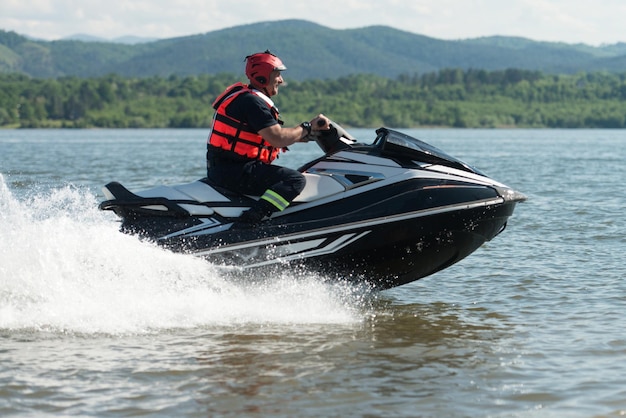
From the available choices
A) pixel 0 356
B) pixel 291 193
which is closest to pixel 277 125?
pixel 291 193

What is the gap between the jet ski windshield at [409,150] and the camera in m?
6.81

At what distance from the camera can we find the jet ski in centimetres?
662

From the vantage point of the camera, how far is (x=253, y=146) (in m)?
6.61

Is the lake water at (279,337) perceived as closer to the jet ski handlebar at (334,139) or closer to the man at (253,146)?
the man at (253,146)

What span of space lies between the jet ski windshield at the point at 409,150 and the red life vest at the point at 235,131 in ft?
2.63

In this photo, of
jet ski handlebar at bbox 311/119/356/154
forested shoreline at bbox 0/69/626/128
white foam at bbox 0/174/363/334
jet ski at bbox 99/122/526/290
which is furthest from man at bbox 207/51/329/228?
forested shoreline at bbox 0/69/626/128

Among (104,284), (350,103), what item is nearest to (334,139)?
(104,284)

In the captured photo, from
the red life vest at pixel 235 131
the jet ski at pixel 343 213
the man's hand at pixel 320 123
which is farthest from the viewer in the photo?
the man's hand at pixel 320 123

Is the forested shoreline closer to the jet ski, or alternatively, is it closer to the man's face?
the jet ski

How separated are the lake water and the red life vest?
0.82 meters

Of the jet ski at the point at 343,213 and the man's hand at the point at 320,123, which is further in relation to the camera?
the man's hand at the point at 320,123

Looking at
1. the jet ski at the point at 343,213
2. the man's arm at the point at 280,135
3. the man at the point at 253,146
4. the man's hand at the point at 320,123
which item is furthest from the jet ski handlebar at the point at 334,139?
the man's arm at the point at 280,135

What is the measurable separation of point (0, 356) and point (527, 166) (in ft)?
81.1

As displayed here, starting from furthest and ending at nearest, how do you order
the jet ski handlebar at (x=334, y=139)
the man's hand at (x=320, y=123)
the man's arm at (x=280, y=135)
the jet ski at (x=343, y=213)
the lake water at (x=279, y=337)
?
the jet ski handlebar at (x=334, y=139), the man's hand at (x=320, y=123), the jet ski at (x=343, y=213), the man's arm at (x=280, y=135), the lake water at (x=279, y=337)
